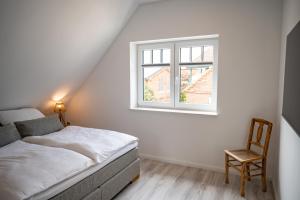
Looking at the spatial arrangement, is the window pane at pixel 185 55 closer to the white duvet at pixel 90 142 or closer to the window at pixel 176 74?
the window at pixel 176 74

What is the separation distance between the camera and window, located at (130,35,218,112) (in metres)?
2.96

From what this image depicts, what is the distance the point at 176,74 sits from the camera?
3.18 m

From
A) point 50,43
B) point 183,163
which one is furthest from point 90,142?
point 183,163

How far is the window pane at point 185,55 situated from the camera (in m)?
3.11

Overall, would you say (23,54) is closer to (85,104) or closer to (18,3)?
(18,3)

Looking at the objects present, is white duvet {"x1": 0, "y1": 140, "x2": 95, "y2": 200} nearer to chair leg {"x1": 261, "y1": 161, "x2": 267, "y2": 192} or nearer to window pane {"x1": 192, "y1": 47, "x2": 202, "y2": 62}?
chair leg {"x1": 261, "y1": 161, "x2": 267, "y2": 192}

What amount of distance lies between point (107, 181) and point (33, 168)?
730 millimetres

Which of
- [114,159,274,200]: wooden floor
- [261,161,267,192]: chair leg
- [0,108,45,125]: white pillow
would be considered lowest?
[114,159,274,200]: wooden floor

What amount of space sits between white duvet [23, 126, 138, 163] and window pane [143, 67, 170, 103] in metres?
1.03

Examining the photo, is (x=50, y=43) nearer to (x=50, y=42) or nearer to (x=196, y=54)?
(x=50, y=42)

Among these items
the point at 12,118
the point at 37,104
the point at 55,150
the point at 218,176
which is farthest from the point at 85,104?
the point at 218,176

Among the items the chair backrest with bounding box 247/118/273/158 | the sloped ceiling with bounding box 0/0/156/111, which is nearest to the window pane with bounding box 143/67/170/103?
the sloped ceiling with bounding box 0/0/156/111

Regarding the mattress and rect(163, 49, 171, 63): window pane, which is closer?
the mattress

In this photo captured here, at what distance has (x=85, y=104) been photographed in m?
3.88
